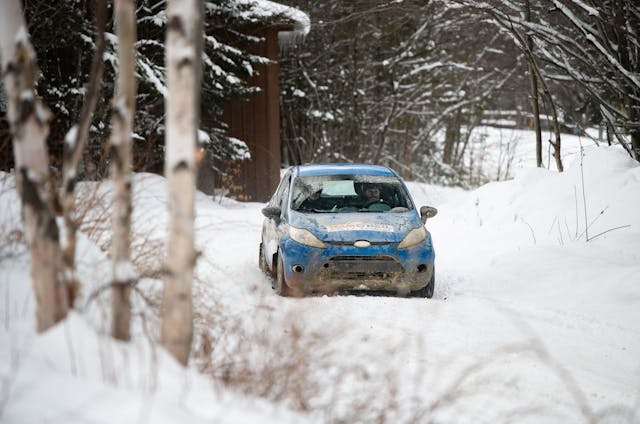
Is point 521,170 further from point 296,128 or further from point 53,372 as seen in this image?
point 53,372

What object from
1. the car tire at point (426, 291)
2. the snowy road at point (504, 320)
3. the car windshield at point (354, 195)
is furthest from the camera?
the car windshield at point (354, 195)

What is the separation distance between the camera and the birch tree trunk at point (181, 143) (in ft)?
10.5

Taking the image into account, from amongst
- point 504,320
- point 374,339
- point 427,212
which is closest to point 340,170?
point 427,212

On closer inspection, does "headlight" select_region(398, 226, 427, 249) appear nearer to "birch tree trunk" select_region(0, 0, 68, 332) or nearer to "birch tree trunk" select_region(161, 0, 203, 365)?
"birch tree trunk" select_region(161, 0, 203, 365)

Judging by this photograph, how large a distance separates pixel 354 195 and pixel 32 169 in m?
5.78

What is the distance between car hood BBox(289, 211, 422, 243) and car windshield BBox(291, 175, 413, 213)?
32cm

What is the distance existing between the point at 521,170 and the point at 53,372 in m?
11.4

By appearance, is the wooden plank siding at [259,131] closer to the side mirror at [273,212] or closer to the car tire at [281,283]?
the side mirror at [273,212]

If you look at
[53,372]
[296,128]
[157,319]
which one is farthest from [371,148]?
[53,372]

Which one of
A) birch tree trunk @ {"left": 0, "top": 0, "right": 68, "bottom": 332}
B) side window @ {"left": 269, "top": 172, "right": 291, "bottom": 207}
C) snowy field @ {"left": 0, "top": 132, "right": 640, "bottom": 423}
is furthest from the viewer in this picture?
side window @ {"left": 269, "top": 172, "right": 291, "bottom": 207}

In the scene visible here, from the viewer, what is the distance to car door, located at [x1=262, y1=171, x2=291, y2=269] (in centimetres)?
793

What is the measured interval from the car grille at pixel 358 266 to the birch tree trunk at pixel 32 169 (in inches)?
163

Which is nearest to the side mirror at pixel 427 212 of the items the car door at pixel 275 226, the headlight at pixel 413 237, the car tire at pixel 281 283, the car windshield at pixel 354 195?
the car windshield at pixel 354 195

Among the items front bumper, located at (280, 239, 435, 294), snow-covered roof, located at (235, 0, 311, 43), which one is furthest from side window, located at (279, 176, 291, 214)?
snow-covered roof, located at (235, 0, 311, 43)
